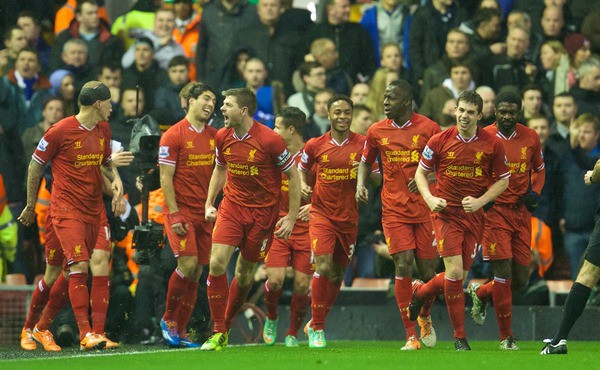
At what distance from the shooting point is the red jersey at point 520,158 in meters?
A: 14.5

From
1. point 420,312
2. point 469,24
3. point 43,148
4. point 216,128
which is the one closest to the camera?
point 43,148

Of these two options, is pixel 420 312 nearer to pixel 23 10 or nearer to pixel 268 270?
pixel 268 270

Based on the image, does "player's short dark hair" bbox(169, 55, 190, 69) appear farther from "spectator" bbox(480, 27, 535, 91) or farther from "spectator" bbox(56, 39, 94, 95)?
"spectator" bbox(480, 27, 535, 91)

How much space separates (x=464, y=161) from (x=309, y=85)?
4.61 metres

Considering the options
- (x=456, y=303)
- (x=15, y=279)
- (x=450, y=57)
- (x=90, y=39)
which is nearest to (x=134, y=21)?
(x=90, y=39)

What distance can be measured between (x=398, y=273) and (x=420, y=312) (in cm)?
68

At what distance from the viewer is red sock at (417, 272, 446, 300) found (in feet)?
46.5

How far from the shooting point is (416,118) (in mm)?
14570

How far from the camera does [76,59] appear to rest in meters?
19.0

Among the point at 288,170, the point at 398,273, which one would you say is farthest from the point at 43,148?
the point at 398,273

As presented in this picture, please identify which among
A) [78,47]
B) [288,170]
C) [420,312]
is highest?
[78,47]

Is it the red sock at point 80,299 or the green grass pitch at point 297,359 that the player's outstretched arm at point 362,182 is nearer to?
the green grass pitch at point 297,359

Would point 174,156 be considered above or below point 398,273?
above

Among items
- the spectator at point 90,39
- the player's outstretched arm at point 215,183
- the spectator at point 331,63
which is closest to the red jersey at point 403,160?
the player's outstretched arm at point 215,183
